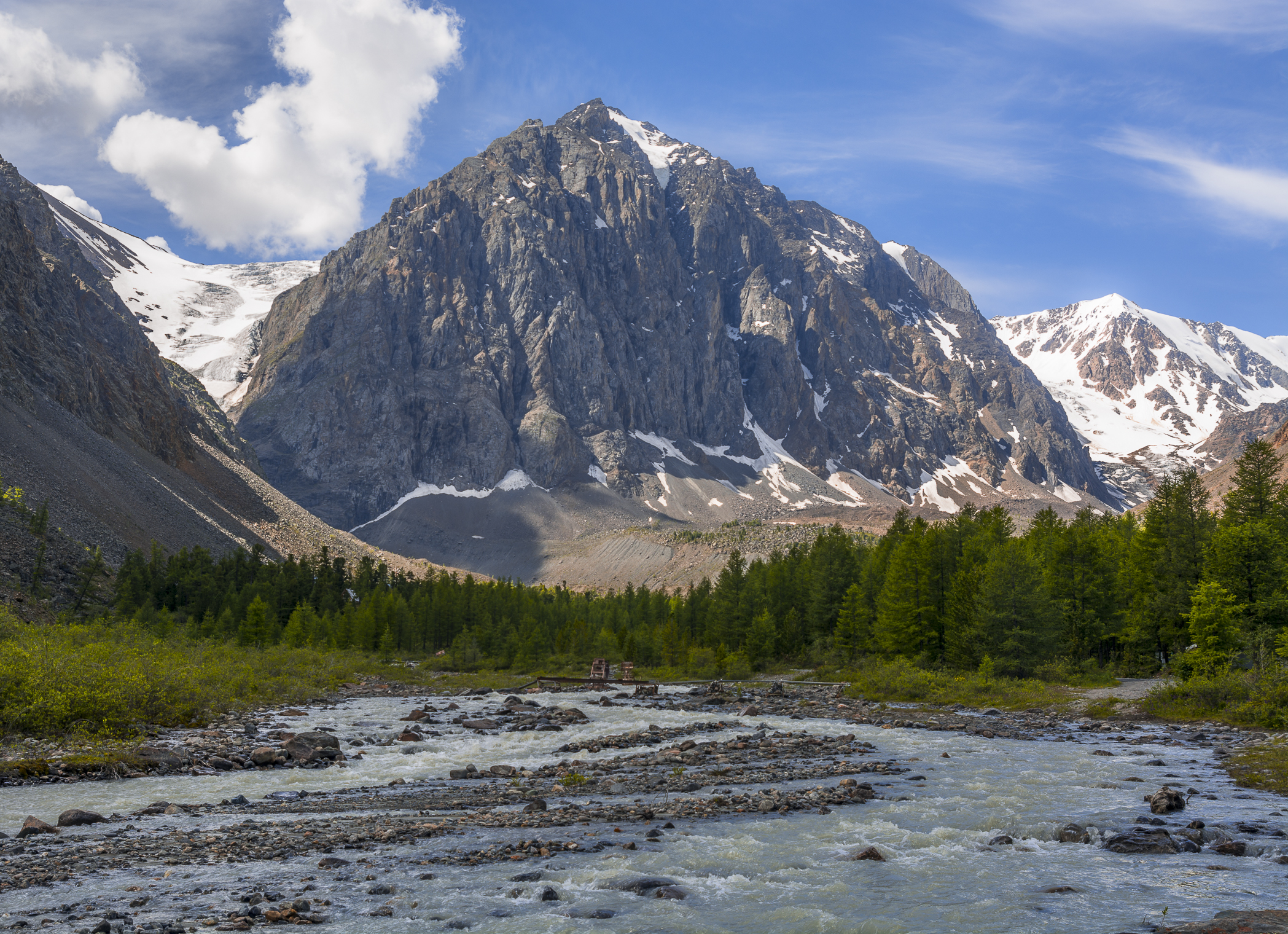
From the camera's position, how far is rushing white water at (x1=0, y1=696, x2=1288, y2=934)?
13219 mm

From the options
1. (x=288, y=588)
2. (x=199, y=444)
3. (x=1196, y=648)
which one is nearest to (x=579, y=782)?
(x=1196, y=648)

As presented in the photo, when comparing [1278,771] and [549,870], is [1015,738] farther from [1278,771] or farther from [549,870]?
[549,870]

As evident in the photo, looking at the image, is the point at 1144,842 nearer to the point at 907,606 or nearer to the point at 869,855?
the point at 869,855

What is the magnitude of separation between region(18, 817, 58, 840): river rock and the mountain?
49221 mm

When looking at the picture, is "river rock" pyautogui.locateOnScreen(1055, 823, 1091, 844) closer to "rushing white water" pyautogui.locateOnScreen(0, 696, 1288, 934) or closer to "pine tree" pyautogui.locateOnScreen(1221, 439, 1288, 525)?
"rushing white water" pyautogui.locateOnScreen(0, 696, 1288, 934)

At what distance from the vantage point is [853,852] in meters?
17.1

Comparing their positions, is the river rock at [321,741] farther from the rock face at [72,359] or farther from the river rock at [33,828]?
the rock face at [72,359]

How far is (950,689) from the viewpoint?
51.9 m

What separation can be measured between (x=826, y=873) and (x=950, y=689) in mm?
39994

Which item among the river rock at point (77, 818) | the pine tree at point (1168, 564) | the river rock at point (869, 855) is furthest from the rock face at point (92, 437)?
the pine tree at point (1168, 564)

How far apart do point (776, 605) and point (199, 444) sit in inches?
6128

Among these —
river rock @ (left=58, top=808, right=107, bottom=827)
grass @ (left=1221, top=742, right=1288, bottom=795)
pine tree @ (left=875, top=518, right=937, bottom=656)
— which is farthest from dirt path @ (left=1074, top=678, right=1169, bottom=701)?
river rock @ (left=58, top=808, right=107, bottom=827)

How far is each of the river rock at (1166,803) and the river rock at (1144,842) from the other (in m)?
2.48

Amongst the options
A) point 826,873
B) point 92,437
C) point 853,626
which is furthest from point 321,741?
point 92,437
